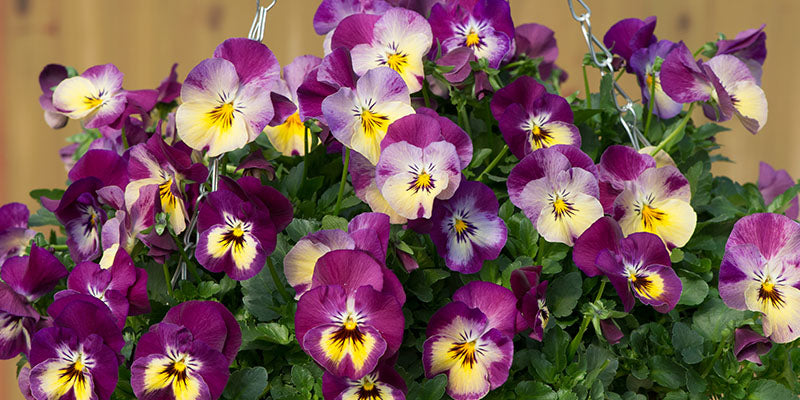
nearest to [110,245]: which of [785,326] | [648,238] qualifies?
[648,238]

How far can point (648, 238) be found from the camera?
76cm

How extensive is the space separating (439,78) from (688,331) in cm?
36

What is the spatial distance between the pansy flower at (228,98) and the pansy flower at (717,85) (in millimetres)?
401

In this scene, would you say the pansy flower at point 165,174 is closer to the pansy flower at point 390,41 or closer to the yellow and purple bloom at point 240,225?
the yellow and purple bloom at point 240,225

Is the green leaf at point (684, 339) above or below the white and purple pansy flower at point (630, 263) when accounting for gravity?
below

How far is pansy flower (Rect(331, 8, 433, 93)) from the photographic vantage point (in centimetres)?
82

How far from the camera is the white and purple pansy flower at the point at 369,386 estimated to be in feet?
2.40

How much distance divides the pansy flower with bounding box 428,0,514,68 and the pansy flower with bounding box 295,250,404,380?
1.00ft

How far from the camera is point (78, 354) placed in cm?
76

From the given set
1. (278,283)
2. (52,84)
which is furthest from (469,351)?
(52,84)

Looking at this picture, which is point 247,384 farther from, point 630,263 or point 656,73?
point 656,73

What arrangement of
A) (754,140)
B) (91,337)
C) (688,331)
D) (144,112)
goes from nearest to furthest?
(91,337), (688,331), (144,112), (754,140)

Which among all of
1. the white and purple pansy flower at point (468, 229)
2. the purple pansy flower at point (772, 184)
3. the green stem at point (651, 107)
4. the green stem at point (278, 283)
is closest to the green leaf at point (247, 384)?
the green stem at point (278, 283)

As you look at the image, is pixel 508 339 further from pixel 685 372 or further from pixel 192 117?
pixel 192 117
